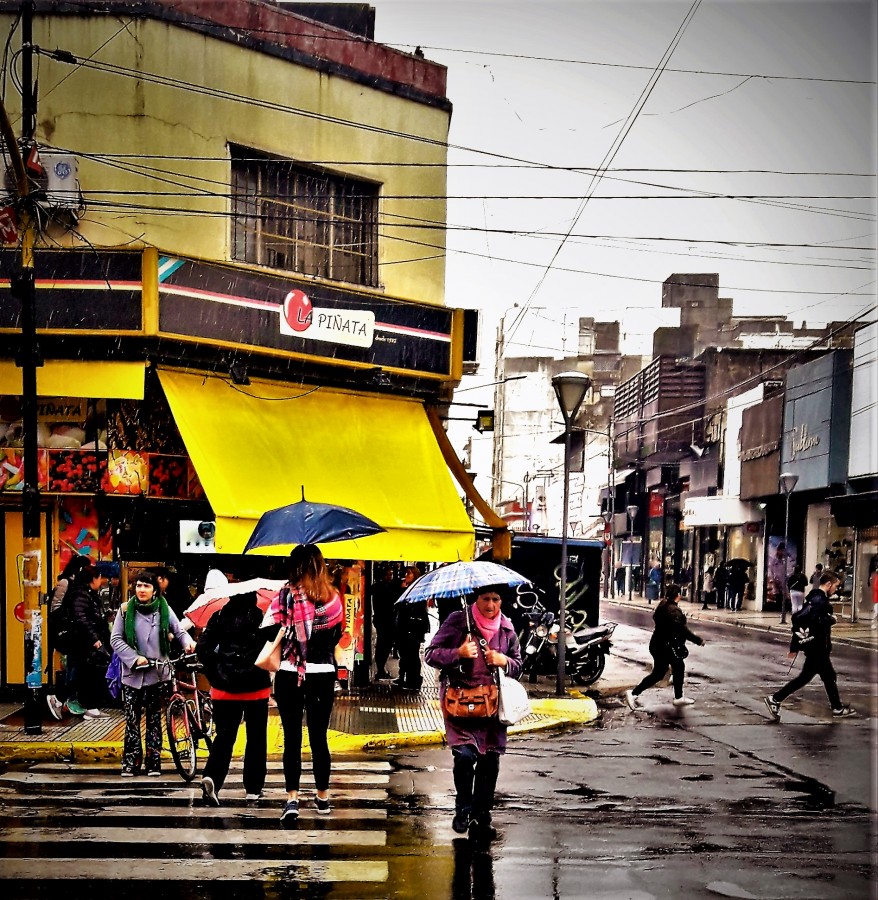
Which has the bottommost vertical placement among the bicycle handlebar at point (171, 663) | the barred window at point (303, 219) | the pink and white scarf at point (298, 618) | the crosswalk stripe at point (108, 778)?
the crosswalk stripe at point (108, 778)

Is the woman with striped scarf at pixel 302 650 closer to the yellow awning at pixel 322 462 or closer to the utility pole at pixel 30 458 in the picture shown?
the utility pole at pixel 30 458

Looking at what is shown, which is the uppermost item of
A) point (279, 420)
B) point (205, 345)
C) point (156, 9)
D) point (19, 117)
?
point (156, 9)

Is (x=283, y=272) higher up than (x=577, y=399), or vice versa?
(x=283, y=272)

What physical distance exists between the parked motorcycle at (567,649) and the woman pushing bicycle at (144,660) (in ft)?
26.6

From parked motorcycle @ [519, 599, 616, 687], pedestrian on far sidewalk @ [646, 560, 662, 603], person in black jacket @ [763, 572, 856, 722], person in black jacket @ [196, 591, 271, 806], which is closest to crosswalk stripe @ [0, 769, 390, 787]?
person in black jacket @ [196, 591, 271, 806]

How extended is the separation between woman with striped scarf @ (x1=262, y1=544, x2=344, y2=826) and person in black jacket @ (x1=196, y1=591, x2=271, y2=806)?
288 mm

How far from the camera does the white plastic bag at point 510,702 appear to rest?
7184mm

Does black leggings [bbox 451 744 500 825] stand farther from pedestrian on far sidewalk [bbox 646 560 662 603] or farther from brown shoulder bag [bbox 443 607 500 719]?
pedestrian on far sidewalk [bbox 646 560 662 603]

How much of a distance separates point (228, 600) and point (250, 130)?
9.43m

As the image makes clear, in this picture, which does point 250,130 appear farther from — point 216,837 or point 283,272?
point 216,837

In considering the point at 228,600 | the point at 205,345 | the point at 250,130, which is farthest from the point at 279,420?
the point at 228,600

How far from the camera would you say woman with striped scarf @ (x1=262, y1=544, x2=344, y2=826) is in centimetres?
752

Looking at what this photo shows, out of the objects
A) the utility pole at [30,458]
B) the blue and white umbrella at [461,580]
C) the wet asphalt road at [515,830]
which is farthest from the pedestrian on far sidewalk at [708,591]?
the blue and white umbrella at [461,580]

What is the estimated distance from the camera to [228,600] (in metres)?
8.00
